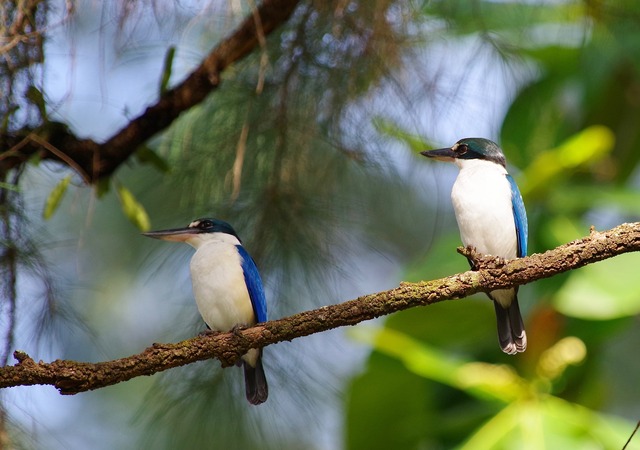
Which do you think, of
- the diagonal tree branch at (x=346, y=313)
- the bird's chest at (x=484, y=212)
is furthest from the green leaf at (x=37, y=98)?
the bird's chest at (x=484, y=212)

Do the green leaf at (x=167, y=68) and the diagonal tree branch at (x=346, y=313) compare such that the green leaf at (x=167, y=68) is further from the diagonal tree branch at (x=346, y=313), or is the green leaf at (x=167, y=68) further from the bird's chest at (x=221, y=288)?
the diagonal tree branch at (x=346, y=313)

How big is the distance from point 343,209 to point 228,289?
0.99 metres

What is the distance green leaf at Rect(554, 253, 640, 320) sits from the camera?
14.4 ft

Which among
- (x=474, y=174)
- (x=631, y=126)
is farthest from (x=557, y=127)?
(x=474, y=174)

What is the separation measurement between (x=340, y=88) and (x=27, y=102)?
3.75 ft

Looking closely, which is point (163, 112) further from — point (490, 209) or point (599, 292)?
point (599, 292)

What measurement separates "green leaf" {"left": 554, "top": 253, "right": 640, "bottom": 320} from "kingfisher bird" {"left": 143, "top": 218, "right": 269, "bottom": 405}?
1.78 metres

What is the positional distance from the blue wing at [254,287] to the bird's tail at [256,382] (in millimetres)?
194

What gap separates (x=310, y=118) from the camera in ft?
12.2

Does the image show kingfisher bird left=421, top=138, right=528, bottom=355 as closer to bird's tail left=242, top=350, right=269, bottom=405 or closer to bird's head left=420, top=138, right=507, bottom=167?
bird's head left=420, top=138, right=507, bottom=167

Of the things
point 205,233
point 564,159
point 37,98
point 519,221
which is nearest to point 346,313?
point 519,221

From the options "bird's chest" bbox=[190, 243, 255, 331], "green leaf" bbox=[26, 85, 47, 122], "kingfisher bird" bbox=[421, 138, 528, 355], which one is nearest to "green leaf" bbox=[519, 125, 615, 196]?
A: "kingfisher bird" bbox=[421, 138, 528, 355]

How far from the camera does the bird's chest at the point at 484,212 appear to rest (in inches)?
119

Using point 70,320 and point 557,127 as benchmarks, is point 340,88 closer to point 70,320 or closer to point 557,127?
point 70,320
